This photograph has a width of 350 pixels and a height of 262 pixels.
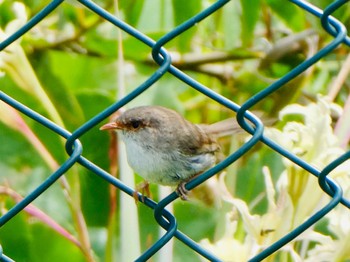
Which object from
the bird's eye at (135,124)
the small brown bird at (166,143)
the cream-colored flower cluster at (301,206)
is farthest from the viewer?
the bird's eye at (135,124)

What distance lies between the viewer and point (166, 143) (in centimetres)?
272

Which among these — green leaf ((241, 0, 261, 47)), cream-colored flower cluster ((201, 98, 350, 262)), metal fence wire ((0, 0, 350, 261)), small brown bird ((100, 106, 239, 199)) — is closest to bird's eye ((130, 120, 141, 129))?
small brown bird ((100, 106, 239, 199))

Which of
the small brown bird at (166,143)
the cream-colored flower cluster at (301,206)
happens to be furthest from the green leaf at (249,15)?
the cream-colored flower cluster at (301,206)

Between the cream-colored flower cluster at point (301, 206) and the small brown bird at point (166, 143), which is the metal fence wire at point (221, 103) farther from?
the small brown bird at point (166, 143)

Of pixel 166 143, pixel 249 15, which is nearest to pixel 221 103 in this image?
pixel 166 143

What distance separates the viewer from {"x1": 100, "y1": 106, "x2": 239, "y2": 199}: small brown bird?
255cm

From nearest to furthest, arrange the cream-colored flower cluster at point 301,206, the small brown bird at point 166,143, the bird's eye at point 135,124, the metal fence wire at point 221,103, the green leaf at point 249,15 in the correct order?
the metal fence wire at point 221,103, the cream-colored flower cluster at point 301,206, the small brown bird at point 166,143, the bird's eye at point 135,124, the green leaf at point 249,15

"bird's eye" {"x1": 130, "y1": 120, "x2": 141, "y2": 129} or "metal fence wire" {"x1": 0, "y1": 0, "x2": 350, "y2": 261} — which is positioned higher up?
"bird's eye" {"x1": 130, "y1": 120, "x2": 141, "y2": 129}

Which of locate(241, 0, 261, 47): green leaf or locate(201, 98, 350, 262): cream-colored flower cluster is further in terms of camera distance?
locate(241, 0, 261, 47): green leaf

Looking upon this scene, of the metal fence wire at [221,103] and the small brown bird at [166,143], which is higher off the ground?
the small brown bird at [166,143]

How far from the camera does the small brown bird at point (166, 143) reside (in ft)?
8.36

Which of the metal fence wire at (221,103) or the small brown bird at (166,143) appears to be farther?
the small brown bird at (166,143)

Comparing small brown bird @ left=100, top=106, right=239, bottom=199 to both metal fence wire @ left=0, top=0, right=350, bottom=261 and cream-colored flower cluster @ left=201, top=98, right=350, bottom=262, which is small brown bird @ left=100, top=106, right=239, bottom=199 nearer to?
cream-colored flower cluster @ left=201, top=98, right=350, bottom=262

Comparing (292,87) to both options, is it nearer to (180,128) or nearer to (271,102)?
(271,102)
